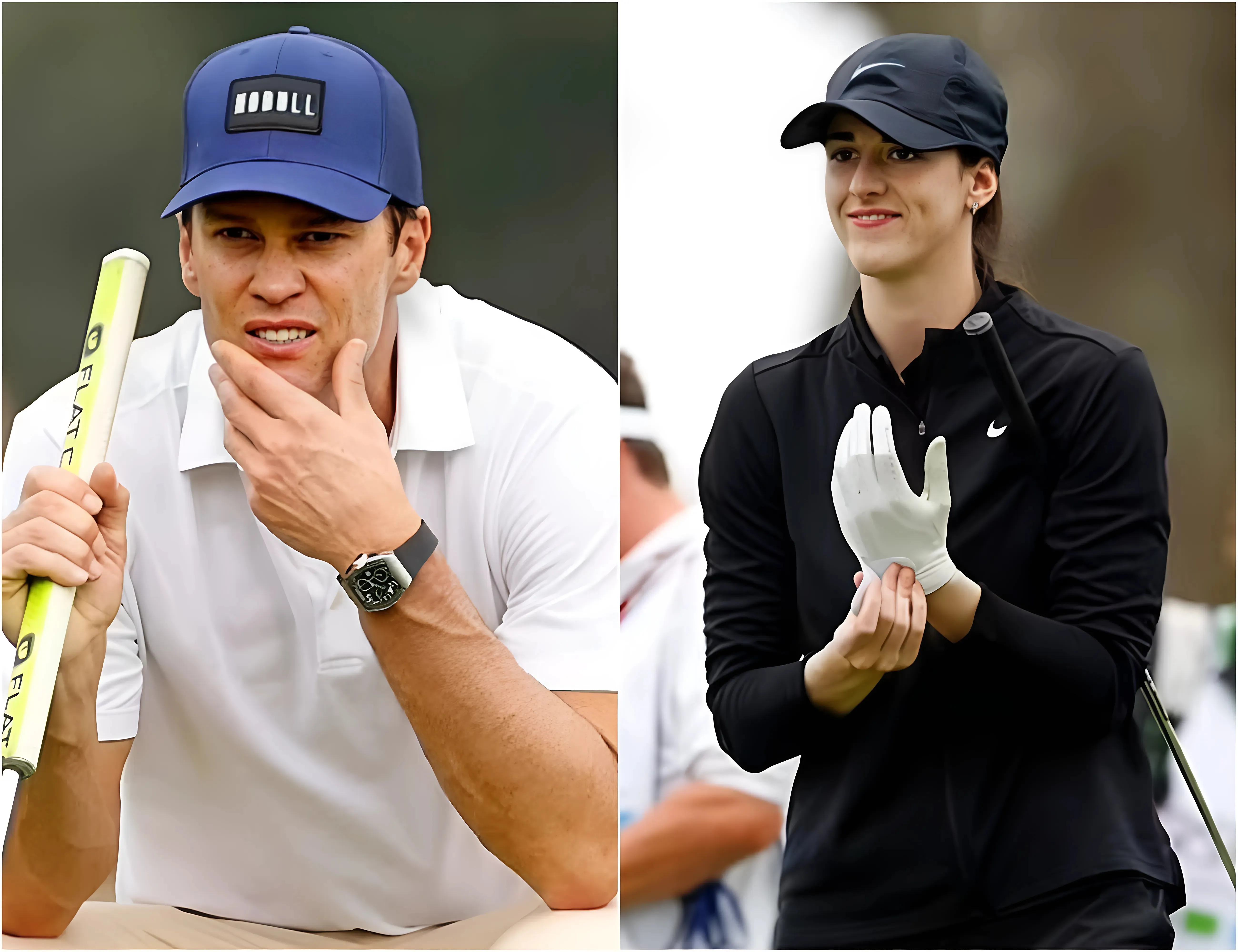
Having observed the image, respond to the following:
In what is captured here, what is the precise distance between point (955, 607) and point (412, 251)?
0.96m

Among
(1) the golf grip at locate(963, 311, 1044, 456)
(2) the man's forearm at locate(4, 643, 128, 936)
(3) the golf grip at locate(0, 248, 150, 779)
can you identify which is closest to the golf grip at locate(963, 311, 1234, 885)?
(1) the golf grip at locate(963, 311, 1044, 456)

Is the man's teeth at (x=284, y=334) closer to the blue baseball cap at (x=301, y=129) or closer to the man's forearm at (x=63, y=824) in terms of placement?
the blue baseball cap at (x=301, y=129)

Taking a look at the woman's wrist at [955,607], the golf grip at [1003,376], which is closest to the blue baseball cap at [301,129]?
the golf grip at [1003,376]

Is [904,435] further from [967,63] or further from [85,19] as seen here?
[85,19]

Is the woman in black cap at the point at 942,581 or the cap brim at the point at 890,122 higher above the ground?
the cap brim at the point at 890,122

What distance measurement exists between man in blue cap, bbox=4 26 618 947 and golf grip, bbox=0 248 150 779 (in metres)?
0.03

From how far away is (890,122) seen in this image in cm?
207

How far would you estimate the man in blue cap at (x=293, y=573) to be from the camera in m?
2.05

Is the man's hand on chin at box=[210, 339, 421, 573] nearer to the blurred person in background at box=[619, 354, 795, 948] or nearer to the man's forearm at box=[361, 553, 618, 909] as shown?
the man's forearm at box=[361, 553, 618, 909]

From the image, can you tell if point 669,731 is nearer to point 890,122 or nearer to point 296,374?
point 296,374

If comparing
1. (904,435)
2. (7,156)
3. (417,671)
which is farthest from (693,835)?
(7,156)

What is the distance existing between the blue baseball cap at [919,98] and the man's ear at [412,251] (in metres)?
0.57

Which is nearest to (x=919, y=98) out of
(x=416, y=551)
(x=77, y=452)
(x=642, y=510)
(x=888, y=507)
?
(x=888, y=507)

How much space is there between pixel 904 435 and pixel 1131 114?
0.63 metres
